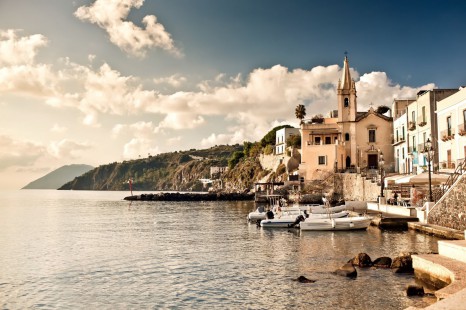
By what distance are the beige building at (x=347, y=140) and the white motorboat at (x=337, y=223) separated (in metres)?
36.0

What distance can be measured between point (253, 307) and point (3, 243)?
92.6 ft

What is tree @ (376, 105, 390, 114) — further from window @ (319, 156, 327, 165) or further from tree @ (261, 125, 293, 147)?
tree @ (261, 125, 293, 147)

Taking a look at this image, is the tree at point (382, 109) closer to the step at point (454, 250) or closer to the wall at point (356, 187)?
the wall at point (356, 187)

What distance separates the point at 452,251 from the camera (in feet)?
53.9

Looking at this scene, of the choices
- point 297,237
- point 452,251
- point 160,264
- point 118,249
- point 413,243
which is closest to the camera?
point 452,251

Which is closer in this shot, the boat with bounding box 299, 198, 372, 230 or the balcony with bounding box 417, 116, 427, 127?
the boat with bounding box 299, 198, 372, 230

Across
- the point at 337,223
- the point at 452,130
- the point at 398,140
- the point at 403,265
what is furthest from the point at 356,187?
the point at 403,265

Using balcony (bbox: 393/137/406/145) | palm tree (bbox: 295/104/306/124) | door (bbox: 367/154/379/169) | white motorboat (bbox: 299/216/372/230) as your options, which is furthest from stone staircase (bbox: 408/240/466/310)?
palm tree (bbox: 295/104/306/124)

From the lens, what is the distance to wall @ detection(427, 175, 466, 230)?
26.9 m

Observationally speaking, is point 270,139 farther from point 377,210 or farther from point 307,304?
point 307,304

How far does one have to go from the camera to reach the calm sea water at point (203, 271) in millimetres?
16750

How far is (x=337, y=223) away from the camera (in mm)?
37438

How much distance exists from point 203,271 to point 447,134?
31856 millimetres

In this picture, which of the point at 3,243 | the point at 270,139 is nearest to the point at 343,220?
the point at 3,243
